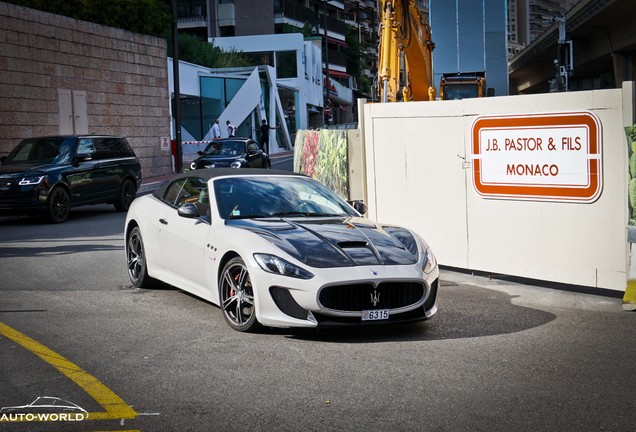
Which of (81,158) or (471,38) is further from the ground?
(471,38)

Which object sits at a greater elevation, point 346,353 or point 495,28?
point 495,28

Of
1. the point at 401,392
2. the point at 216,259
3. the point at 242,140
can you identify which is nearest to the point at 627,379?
the point at 401,392

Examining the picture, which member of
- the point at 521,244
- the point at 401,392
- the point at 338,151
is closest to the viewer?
the point at 401,392

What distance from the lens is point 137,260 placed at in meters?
10.5

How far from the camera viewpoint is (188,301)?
9664 mm

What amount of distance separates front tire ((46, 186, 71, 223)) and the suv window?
1.67 m

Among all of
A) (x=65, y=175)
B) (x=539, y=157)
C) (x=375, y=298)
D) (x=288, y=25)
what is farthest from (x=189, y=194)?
(x=288, y=25)

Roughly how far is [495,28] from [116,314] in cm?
2863

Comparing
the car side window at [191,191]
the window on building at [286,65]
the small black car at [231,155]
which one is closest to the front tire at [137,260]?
the car side window at [191,191]

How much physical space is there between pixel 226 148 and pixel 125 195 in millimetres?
9927

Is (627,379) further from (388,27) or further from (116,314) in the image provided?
(388,27)

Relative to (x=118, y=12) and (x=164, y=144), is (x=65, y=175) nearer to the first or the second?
(x=118, y=12)

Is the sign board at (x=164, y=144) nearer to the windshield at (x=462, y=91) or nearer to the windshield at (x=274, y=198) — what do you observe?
the windshield at (x=462, y=91)

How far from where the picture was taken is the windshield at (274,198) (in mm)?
8953
